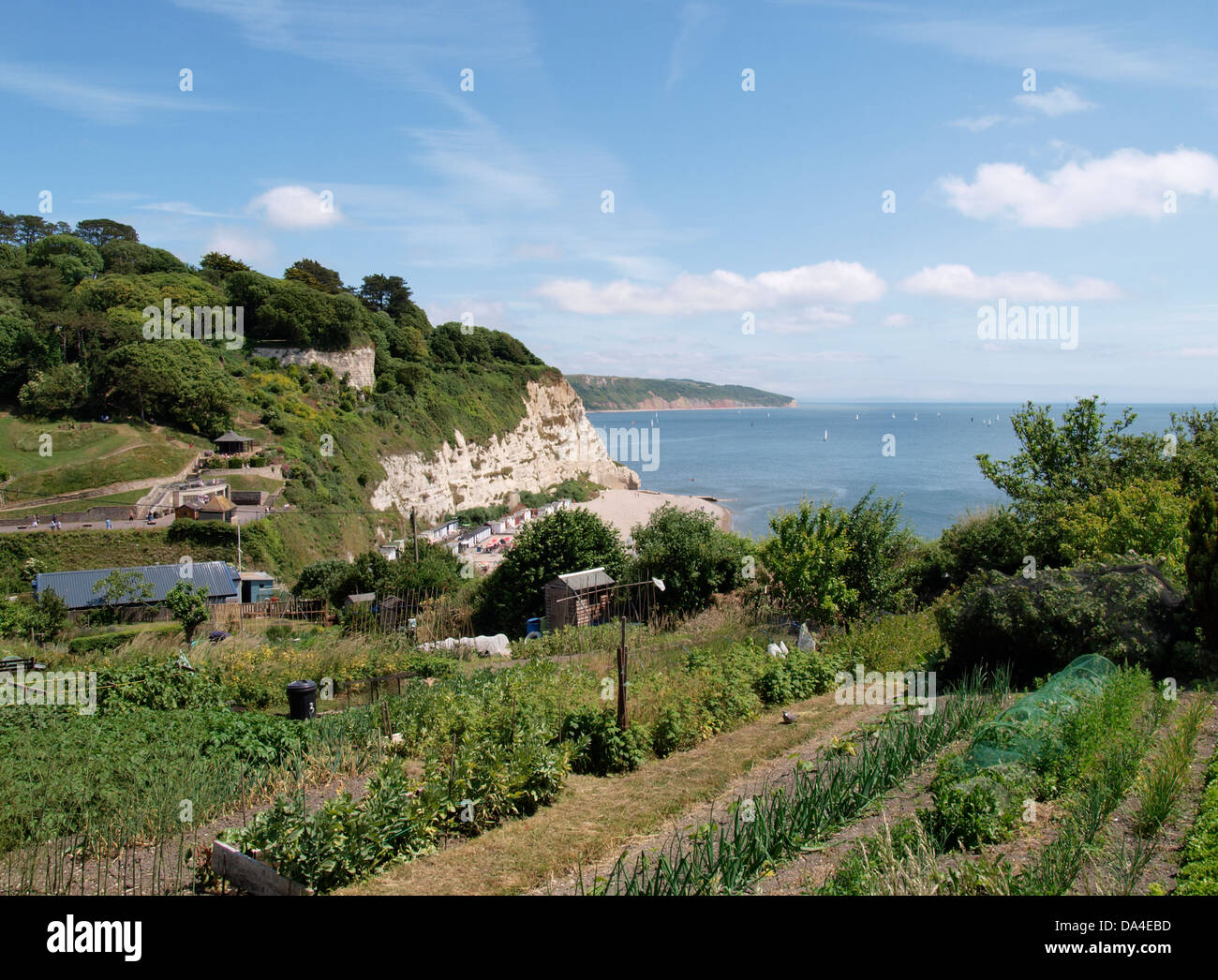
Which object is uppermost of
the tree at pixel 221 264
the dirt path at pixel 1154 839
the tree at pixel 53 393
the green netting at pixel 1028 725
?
the tree at pixel 221 264

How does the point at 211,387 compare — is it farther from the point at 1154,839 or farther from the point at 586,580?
the point at 1154,839

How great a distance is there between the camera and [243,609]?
29109 millimetres

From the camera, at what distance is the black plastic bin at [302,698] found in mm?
11156

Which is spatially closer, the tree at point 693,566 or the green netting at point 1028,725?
the green netting at point 1028,725

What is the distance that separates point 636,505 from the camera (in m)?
87.6

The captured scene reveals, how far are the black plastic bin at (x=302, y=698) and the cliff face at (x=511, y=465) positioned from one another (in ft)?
171

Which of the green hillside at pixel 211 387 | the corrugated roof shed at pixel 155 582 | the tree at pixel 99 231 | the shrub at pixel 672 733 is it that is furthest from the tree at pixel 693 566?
the tree at pixel 99 231

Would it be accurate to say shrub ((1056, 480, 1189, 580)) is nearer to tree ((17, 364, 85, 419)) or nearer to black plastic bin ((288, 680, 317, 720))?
black plastic bin ((288, 680, 317, 720))

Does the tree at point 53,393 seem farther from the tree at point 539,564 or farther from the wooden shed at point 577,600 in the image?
the wooden shed at point 577,600

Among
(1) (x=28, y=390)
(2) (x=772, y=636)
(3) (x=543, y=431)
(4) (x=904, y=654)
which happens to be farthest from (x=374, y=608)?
(3) (x=543, y=431)

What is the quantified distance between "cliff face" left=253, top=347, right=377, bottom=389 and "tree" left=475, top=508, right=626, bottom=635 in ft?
177

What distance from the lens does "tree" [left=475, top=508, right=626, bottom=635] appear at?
82.1 ft

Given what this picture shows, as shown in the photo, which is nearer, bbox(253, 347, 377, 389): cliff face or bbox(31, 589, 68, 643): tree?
bbox(31, 589, 68, 643): tree

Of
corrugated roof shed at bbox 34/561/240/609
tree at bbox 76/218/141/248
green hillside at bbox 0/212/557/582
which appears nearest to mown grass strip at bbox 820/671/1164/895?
corrugated roof shed at bbox 34/561/240/609
